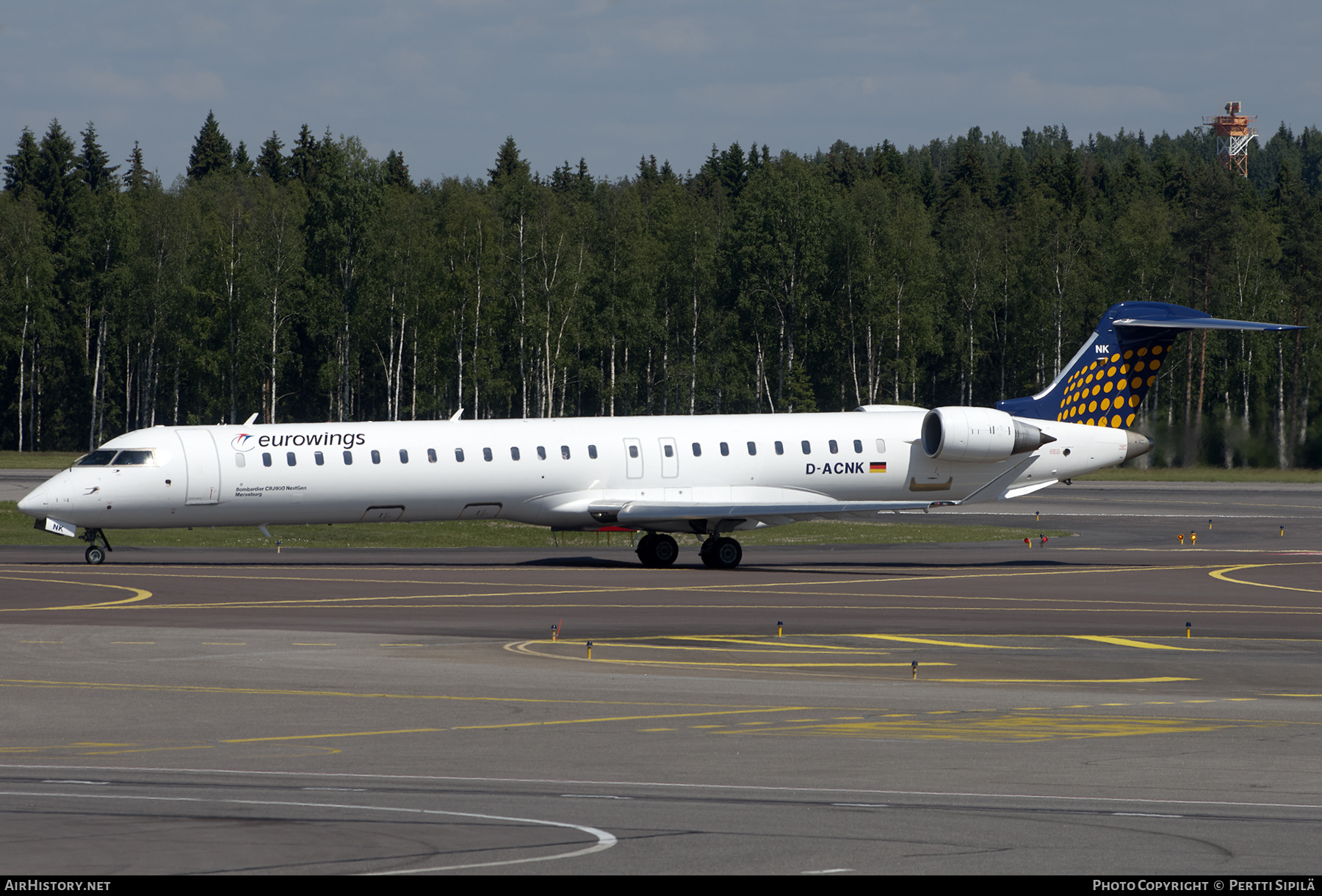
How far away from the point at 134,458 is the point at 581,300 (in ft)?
212

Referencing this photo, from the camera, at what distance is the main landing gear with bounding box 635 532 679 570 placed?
3853cm

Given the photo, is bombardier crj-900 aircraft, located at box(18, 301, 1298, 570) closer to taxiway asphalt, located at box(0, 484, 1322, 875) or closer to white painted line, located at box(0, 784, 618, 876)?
taxiway asphalt, located at box(0, 484, 1322, 875)

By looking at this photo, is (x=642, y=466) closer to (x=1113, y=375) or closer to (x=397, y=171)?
(x=1113, y=375)

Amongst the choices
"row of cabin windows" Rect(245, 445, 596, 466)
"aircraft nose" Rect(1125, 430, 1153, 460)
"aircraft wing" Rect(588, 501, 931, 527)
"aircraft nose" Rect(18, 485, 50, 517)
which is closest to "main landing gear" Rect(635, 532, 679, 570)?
"aircraft wing" Rect(588, 501, 931, 527)

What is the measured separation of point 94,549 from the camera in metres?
36.4

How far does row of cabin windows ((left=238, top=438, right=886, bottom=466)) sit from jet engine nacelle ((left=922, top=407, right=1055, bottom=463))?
1.40 m

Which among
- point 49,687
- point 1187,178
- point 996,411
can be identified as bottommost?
point 49,687

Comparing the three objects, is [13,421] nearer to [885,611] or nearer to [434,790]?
[885,611]

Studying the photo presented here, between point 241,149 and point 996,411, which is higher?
point 241,149

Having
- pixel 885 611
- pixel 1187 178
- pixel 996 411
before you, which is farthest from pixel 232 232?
pixel 1187 178

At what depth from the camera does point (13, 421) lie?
366ft

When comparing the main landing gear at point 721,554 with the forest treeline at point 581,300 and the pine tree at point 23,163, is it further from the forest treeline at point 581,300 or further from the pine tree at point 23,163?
the pine tree at point 23,163

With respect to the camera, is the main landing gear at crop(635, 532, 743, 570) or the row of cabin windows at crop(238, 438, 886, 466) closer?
the row of cabin windows at crop(238, 438, 886, 466)
